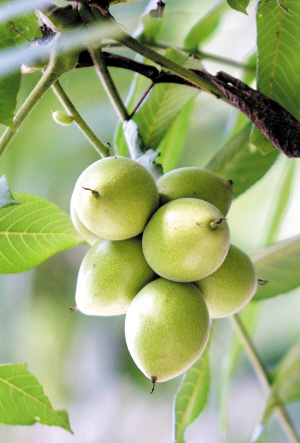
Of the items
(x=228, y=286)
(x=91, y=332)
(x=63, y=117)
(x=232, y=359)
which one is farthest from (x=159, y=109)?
(x=91, y=332)

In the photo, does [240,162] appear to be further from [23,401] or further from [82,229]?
[23,401]

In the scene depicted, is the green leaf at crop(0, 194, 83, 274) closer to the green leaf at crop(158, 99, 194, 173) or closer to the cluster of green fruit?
the cluster of green fruit

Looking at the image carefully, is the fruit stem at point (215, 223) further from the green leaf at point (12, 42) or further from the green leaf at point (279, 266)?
the green leaf at point (279, 266)

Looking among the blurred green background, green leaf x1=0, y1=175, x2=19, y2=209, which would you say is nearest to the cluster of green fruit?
green leaf x1=0, y1=175, x2=19, y2=209

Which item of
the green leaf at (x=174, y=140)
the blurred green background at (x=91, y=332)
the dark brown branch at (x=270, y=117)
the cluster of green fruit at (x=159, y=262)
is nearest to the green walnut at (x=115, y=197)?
the cluster of green fruit at (x=159, y=262)

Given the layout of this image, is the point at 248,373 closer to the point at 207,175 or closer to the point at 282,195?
the point at 282,195

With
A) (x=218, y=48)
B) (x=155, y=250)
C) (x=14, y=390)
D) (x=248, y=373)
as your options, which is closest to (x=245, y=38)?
(x=218, y=48)
